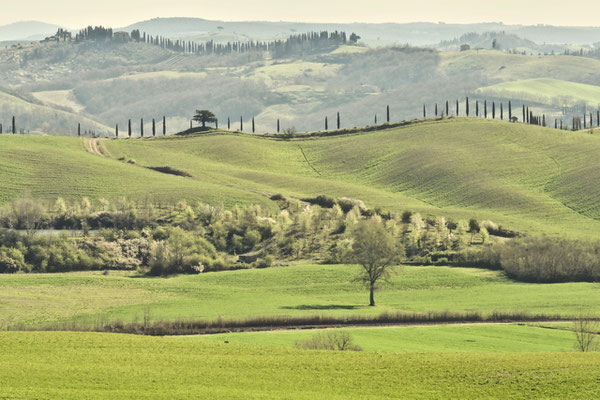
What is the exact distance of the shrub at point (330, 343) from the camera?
7381 cm

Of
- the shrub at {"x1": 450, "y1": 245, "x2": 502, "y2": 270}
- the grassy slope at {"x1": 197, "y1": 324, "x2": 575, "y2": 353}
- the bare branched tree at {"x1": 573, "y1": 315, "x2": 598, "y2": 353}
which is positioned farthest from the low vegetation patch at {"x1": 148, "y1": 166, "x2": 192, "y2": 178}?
the bare branched tree at {"x1": 573, "y1": 315, "x2": 598, "y2": 353}

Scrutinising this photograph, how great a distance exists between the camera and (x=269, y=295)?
109312mm

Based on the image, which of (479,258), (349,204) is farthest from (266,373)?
(349,204)

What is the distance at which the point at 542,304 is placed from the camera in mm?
100938

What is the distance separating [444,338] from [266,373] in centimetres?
2717

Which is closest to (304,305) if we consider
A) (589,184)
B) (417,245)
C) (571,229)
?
(417,245)

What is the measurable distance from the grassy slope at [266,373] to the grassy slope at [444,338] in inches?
380

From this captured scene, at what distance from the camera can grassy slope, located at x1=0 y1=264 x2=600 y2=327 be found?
94.7 metres

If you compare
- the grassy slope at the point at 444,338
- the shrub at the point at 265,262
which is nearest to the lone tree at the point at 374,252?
the grassy slope at the point at 444,338

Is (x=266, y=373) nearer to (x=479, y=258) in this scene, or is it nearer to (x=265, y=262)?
(x=265, y=262)

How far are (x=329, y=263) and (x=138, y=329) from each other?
166ft

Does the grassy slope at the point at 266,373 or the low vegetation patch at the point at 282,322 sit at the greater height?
the grassy slope at the point at 266,373

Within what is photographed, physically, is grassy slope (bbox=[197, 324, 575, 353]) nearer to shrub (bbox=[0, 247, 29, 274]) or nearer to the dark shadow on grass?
the dark shadow on grass

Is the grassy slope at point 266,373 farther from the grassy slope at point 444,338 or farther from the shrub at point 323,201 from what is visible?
the shrub at point 323,201
